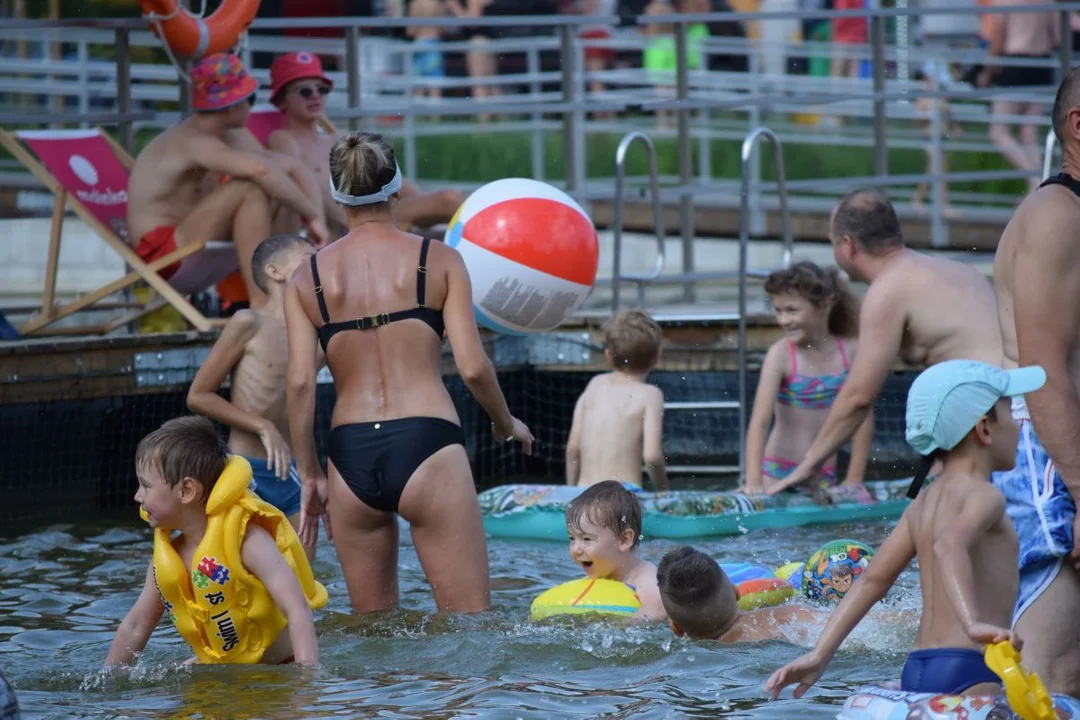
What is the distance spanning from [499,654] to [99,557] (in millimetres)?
3076

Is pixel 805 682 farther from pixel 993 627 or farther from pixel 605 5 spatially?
pixel 605 5

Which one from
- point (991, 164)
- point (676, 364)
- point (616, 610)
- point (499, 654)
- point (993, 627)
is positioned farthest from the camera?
point (991, 164)

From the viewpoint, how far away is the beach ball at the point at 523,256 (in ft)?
21.9

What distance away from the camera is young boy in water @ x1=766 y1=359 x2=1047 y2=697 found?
12.9 ft

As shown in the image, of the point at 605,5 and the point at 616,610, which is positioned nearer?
the point at 616,610

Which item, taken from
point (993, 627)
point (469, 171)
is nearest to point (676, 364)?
point (993, 627)

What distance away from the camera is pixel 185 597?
4949mm

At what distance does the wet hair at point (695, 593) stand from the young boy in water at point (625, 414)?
2.39m

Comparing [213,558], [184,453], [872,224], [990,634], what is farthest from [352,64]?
[990,634]

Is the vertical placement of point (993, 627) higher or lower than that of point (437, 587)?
higher

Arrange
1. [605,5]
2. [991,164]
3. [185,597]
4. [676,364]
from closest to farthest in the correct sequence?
[185,597]
[676,364]
[991,164]
[605,5]

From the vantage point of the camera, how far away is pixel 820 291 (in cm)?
809

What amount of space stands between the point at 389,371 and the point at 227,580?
90 centimetres

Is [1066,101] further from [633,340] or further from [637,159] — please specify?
[637,159]
